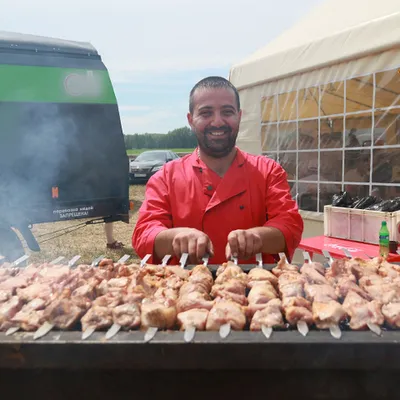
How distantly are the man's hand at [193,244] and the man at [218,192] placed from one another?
23 cm

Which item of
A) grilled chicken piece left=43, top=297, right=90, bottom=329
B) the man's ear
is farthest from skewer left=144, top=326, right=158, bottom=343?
the man's ear

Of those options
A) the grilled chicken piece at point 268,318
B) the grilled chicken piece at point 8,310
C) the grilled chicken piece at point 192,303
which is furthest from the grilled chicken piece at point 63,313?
the grilled chicken piece at point 268,318

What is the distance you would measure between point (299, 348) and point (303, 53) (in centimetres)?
480

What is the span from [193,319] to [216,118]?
1.48 meters

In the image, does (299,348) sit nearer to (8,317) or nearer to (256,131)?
(8,317)

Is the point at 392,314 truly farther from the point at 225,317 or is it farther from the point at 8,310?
the point at 8,310

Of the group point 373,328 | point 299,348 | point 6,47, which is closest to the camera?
point 299,348

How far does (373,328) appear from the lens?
4.21ft

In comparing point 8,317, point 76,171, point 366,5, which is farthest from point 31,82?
point 8,317

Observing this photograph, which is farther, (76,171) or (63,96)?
(76,171)

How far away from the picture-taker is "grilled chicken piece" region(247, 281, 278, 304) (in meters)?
1.58

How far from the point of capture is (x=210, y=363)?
1186mm

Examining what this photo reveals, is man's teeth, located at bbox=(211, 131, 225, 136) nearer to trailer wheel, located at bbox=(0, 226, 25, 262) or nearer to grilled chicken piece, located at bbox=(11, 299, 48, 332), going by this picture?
grilled chicken piece, located at bbox=(11, 299, 48, 332)

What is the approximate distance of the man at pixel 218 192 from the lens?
2496mm
